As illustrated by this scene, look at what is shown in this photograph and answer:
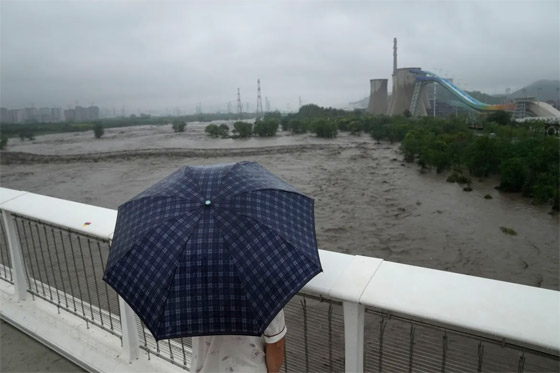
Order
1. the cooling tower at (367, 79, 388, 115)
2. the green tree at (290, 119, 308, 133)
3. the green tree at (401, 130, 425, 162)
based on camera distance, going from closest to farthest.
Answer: the green tree at (401, 130, 425, 162)
the green tree at (290, 119, 308, 133)
the cooling tower at (367, 79, 388, 115)

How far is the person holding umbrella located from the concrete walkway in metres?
0.75

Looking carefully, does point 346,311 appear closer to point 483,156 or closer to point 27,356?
point 27,356

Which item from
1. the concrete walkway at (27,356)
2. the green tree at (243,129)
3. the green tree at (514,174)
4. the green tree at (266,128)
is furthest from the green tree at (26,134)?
the concrete walkway at (27,356)

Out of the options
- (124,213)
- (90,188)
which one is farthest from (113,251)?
(90,188)

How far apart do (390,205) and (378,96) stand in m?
26.5

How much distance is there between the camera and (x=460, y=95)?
92.3 feet

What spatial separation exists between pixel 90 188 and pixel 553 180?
12.8 m

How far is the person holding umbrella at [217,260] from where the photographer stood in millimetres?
581

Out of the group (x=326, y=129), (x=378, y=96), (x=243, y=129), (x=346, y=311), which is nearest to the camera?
(x=346, y=311)

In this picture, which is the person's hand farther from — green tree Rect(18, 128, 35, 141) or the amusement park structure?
green tree Rect(18, 128, 35, 141)

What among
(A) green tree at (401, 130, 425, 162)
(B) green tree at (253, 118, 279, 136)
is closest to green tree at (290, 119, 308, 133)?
(B) green tree at (253, 118, 279, 136)

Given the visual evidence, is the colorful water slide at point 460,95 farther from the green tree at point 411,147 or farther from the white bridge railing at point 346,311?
the white bridge railing at point 346,311

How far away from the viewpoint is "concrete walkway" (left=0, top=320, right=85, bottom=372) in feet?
3.92

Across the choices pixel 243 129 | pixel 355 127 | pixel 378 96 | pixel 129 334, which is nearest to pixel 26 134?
pixel 243 129
